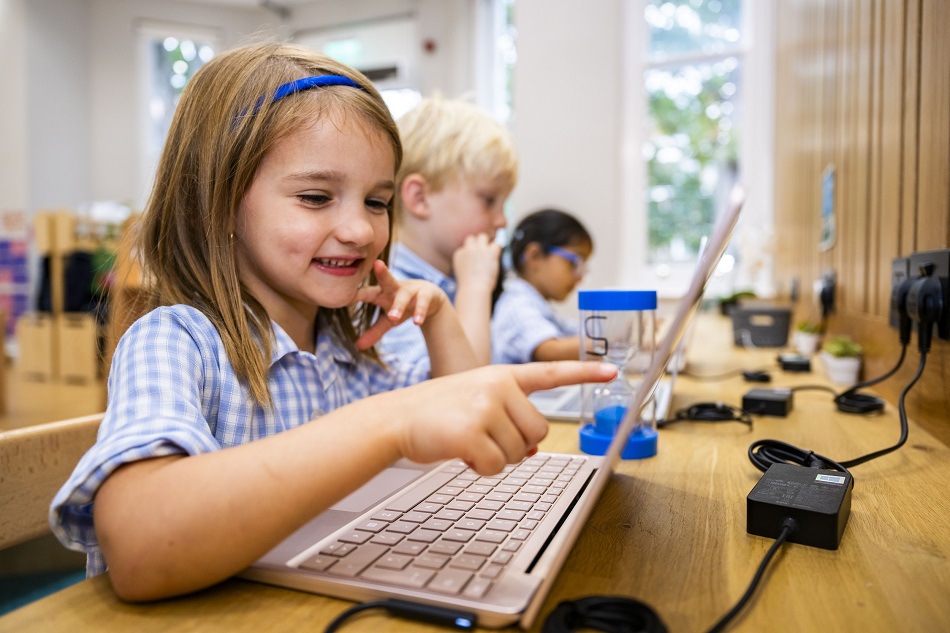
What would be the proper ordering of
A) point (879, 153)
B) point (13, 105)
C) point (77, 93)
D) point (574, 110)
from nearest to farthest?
point (879, 153) < point (574, 110) < point (13, 105) < point (77, 93)

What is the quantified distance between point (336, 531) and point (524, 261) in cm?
146

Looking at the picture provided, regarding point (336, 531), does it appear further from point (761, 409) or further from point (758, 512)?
point (761, 409)

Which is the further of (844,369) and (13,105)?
(13,105)

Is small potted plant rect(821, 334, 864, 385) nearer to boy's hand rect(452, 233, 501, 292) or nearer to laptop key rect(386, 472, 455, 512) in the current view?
boy's hand rect(452, 233, 501, 292)

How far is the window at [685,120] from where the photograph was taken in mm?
3422

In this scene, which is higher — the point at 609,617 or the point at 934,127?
the point at 934,127

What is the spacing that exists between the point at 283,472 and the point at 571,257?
1503 millimetres

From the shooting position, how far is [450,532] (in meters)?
0.49

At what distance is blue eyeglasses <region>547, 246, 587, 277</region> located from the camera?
1.85m

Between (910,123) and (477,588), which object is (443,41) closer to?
(910,123)

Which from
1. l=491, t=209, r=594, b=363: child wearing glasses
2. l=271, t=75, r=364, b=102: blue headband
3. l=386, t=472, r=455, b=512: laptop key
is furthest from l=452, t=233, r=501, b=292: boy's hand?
l=386, t=472, r=455, b=512: laptop key

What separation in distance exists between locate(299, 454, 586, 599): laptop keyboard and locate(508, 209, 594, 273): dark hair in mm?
1274

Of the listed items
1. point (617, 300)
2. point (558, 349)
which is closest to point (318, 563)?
point (617, 300)

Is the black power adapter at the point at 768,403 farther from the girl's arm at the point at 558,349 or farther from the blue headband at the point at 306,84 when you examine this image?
the blue headband at the point at 306,84
